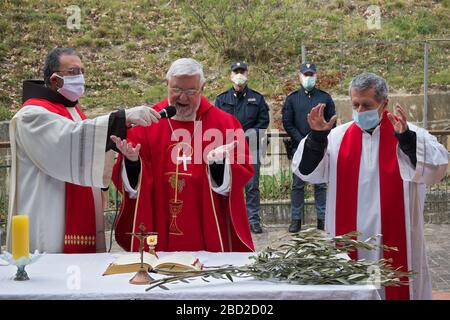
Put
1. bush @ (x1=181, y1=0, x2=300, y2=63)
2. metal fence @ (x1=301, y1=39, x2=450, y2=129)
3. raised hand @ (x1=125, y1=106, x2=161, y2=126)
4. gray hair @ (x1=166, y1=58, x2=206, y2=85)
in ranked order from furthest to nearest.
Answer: bush @ (x1=181, y1=0, x2=300, y2=63) → metal fence @ (x1=301, y1=39, x2=450, y2=129) → gray hair @ (x1=166, y1=58, x2=206, y2=85) → raised hand @ (x1=125, y1=106, x2=161, y2=126)

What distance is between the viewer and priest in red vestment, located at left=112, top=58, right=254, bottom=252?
213 inches

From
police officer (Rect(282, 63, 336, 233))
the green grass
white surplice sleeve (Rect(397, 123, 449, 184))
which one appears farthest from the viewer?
the green grass

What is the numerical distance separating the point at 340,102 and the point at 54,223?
11076 mm

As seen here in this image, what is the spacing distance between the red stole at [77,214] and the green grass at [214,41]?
36.6 ft

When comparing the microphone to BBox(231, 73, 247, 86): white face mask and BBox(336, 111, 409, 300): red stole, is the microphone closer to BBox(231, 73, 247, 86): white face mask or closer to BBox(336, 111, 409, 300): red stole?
BBox(336, 111, 409, 300): red stole

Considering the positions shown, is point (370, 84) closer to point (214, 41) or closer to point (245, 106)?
point (245, 106)

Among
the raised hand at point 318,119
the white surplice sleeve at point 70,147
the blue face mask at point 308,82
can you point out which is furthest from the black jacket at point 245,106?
the white surplice sleeve at point 70,147

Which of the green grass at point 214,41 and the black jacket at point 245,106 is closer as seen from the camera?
the black jacket at point 245,106

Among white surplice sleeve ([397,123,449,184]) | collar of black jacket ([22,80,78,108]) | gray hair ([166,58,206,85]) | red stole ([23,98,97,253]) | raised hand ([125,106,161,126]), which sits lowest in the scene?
red stole ([23,98,97,253])

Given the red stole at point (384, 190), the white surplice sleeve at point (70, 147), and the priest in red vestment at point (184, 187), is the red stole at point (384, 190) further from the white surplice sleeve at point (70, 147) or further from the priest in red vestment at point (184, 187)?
the white surplice sleeve at point (70, 147)

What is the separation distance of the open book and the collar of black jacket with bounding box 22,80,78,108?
4.32 feet

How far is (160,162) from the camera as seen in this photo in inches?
218

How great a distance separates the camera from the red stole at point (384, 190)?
554 cm

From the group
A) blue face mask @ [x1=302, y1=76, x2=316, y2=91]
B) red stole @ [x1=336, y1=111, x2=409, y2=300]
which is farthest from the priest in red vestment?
blue face mask @ [x1=302, y1=76, x2=316, y2=91]
